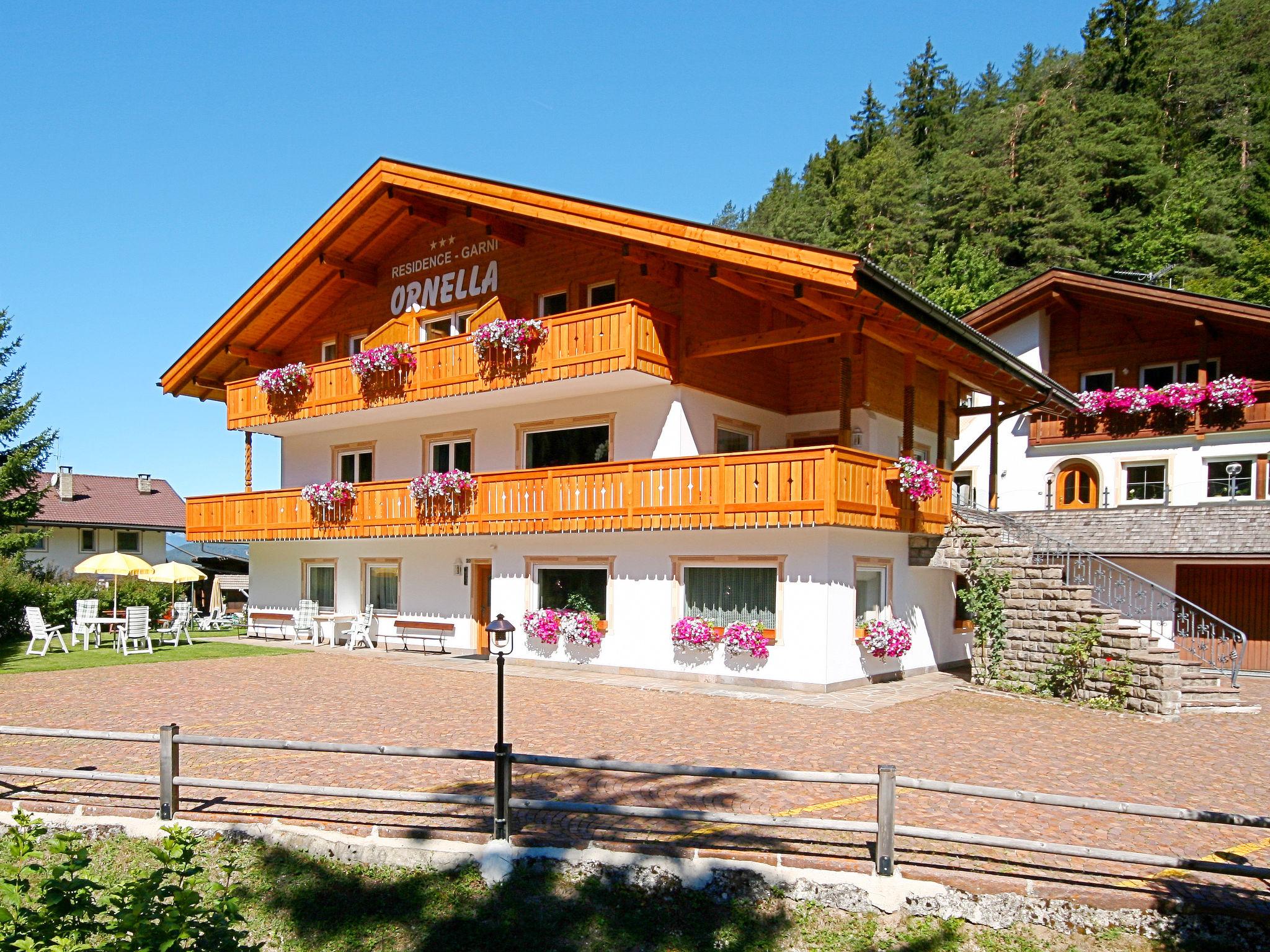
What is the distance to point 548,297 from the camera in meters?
20.0

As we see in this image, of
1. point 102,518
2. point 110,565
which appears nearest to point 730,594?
point 110,565

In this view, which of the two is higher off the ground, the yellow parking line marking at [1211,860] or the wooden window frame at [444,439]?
the wooden window frame at [444,439]

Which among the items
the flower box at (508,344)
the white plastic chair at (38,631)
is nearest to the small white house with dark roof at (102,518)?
the white plastic chair at (38,631)

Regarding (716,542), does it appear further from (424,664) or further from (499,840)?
(499,840)

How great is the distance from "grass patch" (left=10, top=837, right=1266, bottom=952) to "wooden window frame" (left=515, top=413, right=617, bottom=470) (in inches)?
476

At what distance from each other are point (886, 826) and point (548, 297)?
51.3ft

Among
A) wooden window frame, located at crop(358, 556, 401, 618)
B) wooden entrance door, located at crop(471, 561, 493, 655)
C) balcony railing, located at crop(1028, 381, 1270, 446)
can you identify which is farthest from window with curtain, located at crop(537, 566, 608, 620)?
balcony railing, located at crop(1028, 381, 1270, 446)

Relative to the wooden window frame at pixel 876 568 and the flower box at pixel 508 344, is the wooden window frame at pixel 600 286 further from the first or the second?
the wooden window frame at pixel 876 568

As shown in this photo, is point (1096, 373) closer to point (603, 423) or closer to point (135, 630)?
point (603, 423)

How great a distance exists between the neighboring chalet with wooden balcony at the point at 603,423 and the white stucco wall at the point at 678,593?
0.05m

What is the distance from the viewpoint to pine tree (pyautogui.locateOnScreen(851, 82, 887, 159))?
206ft

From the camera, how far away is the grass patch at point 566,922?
18.9ft

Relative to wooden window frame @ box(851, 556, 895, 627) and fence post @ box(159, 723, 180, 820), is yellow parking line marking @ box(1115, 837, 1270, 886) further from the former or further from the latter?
wooden window frame @ box(851, 556, 895, 627)

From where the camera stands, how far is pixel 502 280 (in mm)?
20781
